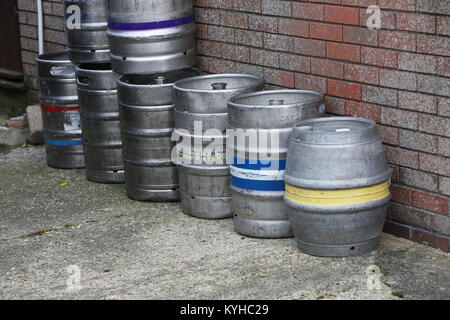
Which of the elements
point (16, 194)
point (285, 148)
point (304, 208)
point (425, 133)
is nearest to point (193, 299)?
point (304, 208)

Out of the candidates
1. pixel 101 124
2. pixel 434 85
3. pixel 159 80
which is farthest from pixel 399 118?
pixel 101 124

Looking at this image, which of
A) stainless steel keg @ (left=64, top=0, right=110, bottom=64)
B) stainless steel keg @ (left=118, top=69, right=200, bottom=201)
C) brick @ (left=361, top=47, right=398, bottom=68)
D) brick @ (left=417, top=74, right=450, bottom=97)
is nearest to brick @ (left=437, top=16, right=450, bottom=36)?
brick @ (left=417, top=74, right=450, bottom=97)

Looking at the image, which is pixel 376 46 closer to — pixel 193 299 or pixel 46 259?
pixel 193 299

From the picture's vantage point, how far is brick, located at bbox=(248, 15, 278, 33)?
20.7 feet

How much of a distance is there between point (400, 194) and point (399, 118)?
19.8 inches

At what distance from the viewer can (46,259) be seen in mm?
5680

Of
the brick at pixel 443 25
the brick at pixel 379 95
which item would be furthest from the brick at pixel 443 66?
the brick at pixel 379 95

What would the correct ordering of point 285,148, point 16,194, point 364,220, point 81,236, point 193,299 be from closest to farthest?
point 193,299, point 364,220, point 285,148, point 81,236, point 16,194

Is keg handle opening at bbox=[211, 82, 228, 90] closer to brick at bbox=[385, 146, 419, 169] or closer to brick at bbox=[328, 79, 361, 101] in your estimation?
brick at bbox=[328, 79, 361, 101]

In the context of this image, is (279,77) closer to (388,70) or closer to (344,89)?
(344,89)

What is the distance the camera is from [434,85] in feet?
17.3

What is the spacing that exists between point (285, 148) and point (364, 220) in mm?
→ 722

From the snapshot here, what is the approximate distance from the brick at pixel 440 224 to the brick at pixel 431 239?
37 mm

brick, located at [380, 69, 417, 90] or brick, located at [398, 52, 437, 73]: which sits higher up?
brick, located at [398, 52, 437, 73]
